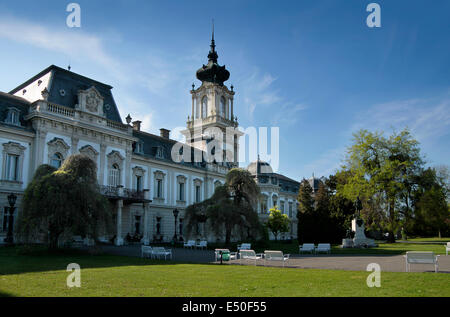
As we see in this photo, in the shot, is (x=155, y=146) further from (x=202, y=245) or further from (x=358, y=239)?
(x=358, y=239)

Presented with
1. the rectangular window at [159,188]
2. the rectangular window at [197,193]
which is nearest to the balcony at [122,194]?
the rectangular window at [159,188]

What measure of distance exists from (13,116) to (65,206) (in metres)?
13.6

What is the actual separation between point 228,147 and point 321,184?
1452 cm

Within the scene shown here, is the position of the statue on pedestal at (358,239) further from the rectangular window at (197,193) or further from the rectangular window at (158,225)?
the rectangular window at (197,193)

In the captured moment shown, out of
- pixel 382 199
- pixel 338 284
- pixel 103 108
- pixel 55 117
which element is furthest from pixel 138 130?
pixel 338 284

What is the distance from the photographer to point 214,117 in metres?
56.8

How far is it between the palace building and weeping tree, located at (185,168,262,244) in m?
1.94

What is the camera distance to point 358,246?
3281 cm

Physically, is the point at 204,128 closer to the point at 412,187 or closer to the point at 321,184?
the point at 321,184

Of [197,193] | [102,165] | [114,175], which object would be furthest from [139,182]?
[197,193]

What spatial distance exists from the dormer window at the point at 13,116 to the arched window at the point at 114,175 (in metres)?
8.82

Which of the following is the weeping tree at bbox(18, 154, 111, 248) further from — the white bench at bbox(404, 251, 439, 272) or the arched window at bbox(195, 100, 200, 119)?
the arched window at bbox(195, 100, 200, 119)

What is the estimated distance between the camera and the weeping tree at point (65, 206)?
1923cm

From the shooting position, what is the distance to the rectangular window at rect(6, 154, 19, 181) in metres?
28.2
